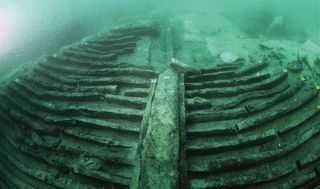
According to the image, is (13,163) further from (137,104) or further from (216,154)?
(216,154)

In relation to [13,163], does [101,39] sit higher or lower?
higher

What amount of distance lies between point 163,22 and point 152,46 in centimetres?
217

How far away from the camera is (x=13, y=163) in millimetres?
4457

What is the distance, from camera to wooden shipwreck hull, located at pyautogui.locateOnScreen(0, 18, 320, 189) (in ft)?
12.2

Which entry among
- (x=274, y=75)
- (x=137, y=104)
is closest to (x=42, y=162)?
(x=137, y=104)

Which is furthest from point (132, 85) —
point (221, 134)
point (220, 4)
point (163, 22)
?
point (220, 4)

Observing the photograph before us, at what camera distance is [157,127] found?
13.1ft

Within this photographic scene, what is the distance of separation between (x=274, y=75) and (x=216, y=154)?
285 cm

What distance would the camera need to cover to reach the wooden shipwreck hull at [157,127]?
3719 millimetres

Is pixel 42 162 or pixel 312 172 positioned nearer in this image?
pixel 312 172

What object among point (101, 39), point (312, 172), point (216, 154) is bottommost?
point (312, 172)

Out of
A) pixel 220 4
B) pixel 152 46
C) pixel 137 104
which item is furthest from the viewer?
pixel 220 4

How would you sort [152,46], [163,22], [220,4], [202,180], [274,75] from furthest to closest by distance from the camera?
[220,4]
[163,22]
[152,46]
[274,75]
[202,180]

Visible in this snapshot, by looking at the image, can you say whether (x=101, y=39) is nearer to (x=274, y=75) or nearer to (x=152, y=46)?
(x=152, y=46)
